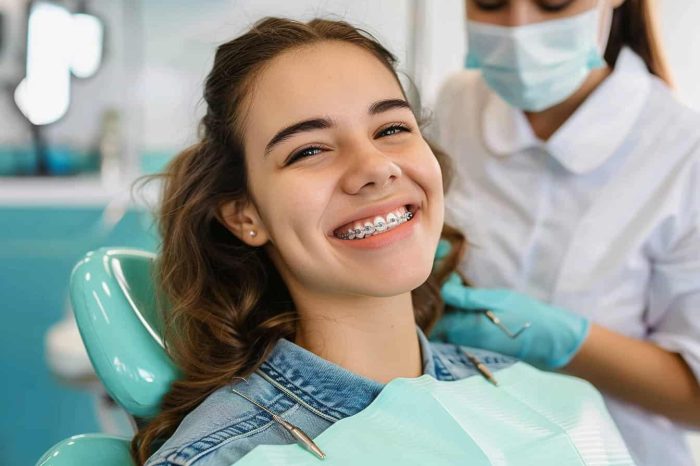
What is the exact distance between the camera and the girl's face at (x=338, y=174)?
1128 mm

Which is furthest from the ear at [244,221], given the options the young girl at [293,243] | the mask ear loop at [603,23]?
the mask ear loop at [603,23]

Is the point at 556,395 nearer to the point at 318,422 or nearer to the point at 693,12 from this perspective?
the point at 318,422

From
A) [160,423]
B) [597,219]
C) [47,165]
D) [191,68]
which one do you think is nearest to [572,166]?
[597,219]

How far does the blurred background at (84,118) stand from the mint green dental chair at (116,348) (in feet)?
6.15

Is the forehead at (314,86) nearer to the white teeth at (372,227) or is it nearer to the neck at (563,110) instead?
the white teeth at (372,227)

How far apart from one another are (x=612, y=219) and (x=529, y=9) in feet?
1.49

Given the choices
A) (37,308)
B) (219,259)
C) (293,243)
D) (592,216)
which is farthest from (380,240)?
(37,308)

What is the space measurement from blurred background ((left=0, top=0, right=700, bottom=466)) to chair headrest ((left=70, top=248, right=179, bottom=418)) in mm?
1865

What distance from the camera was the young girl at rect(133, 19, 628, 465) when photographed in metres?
1.13

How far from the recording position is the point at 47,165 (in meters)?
3.28

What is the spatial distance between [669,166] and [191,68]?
7.71 feet

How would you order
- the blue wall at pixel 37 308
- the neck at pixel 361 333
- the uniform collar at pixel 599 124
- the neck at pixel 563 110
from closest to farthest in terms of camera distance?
the neck at pixel 361 333 < the uniform collar at pixel 599 124 < the neck at pixel 563 110 < the blue wall at pixel 37 308

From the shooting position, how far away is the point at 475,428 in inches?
45.3

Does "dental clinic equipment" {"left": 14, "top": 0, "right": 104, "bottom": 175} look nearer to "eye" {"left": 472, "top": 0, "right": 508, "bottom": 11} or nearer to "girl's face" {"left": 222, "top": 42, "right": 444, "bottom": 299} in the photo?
"eye" {"left": 472, "top": 0, "right": 508, "bottom": 11}
